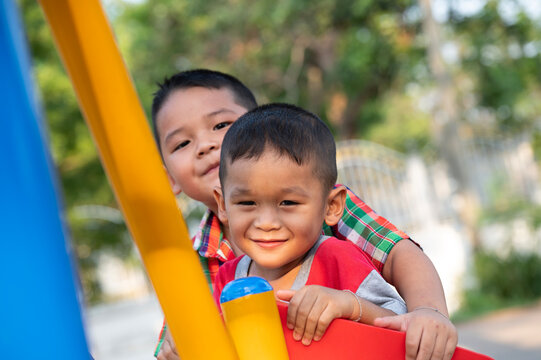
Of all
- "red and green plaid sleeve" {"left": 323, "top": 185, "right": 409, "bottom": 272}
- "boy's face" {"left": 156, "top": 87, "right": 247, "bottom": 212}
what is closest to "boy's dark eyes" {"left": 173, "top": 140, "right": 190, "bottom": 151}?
"boy's face" {"left": 156, "top": 87, "right": 247, "bottom": 212}

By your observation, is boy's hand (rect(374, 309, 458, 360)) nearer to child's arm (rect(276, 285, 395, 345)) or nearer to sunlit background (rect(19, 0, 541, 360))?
child's arm (rect(276, 285, 395, 345))

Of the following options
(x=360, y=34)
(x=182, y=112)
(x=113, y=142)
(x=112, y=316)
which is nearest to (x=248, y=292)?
(x=113, y=142)

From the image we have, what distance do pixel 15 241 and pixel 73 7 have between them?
0.28 metres

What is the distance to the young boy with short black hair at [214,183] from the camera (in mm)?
1311

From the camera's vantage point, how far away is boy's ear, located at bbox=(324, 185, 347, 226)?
51.1 inches

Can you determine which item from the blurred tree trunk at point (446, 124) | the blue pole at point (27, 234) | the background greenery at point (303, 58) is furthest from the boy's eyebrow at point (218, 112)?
the background greenery at point (303, 58)

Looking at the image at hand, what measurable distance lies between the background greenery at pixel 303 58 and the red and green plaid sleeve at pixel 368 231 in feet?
29.1

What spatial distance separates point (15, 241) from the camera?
0.53m

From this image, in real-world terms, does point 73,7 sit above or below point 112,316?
below

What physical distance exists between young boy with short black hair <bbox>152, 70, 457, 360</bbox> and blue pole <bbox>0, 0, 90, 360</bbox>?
738 mm

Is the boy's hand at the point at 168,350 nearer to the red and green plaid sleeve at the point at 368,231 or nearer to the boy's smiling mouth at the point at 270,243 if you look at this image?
the boy's smiling mouth at the point at 270,243

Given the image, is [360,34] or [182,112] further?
[360,34]

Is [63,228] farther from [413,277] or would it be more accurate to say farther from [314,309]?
[413,277]

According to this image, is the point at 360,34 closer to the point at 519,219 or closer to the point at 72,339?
the point at 519,219
